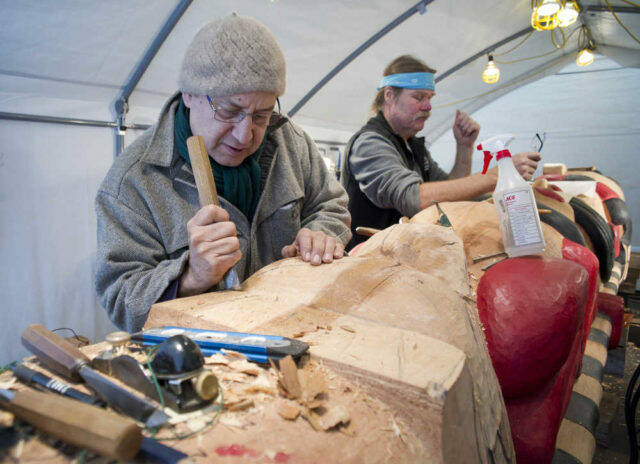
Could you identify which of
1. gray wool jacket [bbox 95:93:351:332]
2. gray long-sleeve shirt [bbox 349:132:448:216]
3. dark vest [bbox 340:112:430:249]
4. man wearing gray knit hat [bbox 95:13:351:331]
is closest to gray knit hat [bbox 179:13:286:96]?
man wearing gray knit hat [bbox 95:13:351:331]

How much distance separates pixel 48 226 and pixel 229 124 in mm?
1864

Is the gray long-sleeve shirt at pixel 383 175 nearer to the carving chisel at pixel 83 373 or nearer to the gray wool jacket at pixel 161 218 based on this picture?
the gray wool jacket at pixel 161 218

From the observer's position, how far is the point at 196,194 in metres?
1.22

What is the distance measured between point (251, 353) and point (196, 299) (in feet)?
1.17

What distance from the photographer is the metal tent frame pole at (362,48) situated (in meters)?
3.79

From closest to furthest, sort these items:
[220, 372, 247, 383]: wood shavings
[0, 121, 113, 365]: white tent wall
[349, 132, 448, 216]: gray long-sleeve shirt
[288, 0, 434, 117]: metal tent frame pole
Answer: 1. [220, 372, 247, 383]: wood shavings
2. [349, 132, 448, 216]: gray long-sleeve shirt
3. [0, 121, 113, 365]: white tent wall
4. [288, 0, 434, 117]: metal tent frame pole

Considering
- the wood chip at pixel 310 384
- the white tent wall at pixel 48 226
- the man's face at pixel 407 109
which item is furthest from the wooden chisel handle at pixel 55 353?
the man's face at pixel 407 109

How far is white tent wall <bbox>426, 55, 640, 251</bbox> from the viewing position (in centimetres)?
647

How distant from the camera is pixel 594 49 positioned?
6.16 metres

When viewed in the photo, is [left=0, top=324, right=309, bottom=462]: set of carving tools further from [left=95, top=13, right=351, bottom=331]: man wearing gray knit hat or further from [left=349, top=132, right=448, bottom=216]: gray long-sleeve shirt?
[left=349, top=132, right=448, bottom=216]: gray long-sleeve shirt

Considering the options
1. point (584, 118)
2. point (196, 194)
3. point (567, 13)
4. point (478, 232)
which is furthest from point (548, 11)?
point (196, 194)

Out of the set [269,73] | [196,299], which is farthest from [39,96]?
[196,299]

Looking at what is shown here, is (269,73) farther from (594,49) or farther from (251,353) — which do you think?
(594,49)

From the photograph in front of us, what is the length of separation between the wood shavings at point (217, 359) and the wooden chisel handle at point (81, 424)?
0.23 metres
